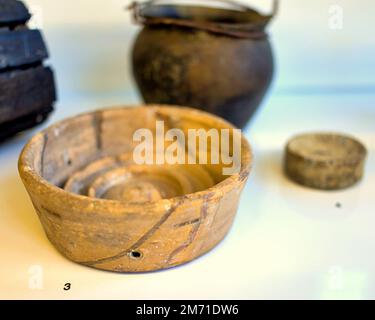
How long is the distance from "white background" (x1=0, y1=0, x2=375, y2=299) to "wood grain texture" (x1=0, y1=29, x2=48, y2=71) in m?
0.25

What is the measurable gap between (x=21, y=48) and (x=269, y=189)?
2.06 feet

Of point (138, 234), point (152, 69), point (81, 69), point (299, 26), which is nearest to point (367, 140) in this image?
point (299, 26)

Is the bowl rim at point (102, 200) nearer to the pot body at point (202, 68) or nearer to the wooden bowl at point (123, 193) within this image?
the wooden bowl at point (123, 193)

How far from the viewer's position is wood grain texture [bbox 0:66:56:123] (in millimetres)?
1057

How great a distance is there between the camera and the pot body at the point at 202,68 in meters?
1.15

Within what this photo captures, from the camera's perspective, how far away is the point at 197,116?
1.06 m

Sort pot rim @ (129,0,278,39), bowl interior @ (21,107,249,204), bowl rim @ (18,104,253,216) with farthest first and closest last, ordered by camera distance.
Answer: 1. pot rim @ (129,0,278,39)
2. bowl interior @ (21,107,249,204)
3. bowl rim @ (18,104,253,216)

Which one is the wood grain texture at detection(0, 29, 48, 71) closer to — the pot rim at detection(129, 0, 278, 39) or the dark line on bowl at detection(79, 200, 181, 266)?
the pot rim at detection(129, 0, 278, 39)

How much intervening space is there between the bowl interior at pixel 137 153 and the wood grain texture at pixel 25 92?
0.14 metres

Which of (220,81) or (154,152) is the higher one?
(220,81)

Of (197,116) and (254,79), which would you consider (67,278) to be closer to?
(197,116)

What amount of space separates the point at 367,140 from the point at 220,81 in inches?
17.3

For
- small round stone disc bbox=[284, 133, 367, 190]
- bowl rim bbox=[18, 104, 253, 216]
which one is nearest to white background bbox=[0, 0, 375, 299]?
small round stone disc bbox=[284, 133, 367, 190]

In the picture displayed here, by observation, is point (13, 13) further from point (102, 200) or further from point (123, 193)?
point (102, 200)
